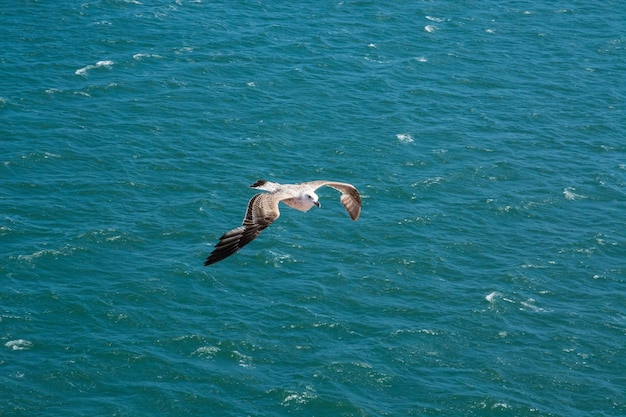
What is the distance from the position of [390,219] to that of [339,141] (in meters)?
16.5

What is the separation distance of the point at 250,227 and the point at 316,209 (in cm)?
6858

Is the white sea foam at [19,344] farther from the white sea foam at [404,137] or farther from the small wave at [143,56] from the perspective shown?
the small wave at [143,56]

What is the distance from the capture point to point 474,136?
13262 cm

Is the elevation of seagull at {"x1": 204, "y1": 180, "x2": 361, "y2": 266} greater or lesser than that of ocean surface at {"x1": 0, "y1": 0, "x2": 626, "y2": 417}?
greater

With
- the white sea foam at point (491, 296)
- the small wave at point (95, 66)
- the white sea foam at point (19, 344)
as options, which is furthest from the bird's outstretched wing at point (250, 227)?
the small wave at point (95, 66)

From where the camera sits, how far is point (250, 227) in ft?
161

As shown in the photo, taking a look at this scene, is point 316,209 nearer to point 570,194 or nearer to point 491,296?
point 491,296

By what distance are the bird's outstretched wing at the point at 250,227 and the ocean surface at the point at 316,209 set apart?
4085cm

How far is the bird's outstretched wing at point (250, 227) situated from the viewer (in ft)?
153

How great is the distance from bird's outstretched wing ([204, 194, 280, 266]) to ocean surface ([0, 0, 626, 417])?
40848 millimetres

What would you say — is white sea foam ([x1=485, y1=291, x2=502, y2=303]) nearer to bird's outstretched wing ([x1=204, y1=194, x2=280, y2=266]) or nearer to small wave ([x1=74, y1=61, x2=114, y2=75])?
bird's outstretched wing ([x1=204, y1=194, x2=280, y2=266])

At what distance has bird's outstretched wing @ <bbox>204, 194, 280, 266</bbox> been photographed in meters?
46.7

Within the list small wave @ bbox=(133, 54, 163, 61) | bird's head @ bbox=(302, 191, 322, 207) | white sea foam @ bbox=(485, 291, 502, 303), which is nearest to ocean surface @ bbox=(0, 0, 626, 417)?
white sea foam @ bbox=(485, 291, 502, 303)

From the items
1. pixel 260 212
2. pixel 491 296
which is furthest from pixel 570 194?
pixel 260 212
